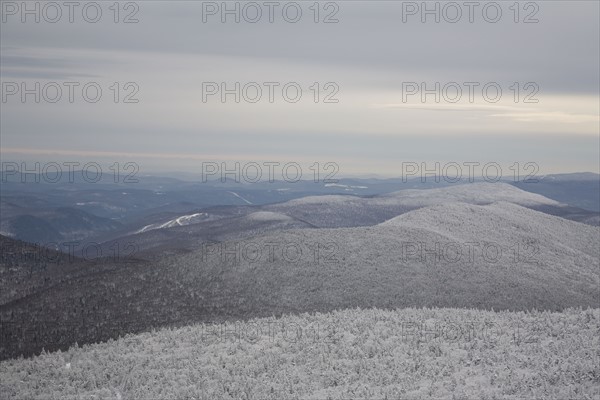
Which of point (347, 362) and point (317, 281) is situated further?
point (317, 281)

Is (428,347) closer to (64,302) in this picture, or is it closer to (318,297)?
(318,297)

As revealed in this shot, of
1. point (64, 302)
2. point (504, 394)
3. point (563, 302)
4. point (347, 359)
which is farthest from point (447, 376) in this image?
point (64, 302)

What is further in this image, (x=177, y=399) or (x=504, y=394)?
(x=177, y=399)

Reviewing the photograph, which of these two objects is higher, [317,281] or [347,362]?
[347,362]

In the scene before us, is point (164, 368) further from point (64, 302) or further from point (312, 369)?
point (64, 302)

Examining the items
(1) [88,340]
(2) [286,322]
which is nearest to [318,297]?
(2) [286,322]

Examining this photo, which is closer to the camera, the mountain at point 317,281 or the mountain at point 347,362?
the mountain at point 347,362

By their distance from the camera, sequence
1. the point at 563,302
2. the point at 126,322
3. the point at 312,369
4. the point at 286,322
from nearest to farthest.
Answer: the point at 312,369 < the point at 286,322 < the point at 126,322 < the point at 563,302

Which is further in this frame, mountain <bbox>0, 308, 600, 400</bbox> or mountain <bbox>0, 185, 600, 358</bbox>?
mountain <bbox>0, 185, 600, 358</bbox>

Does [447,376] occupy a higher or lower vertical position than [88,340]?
higher

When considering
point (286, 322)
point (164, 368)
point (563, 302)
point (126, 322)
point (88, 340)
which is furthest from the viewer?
point (563, 302)
